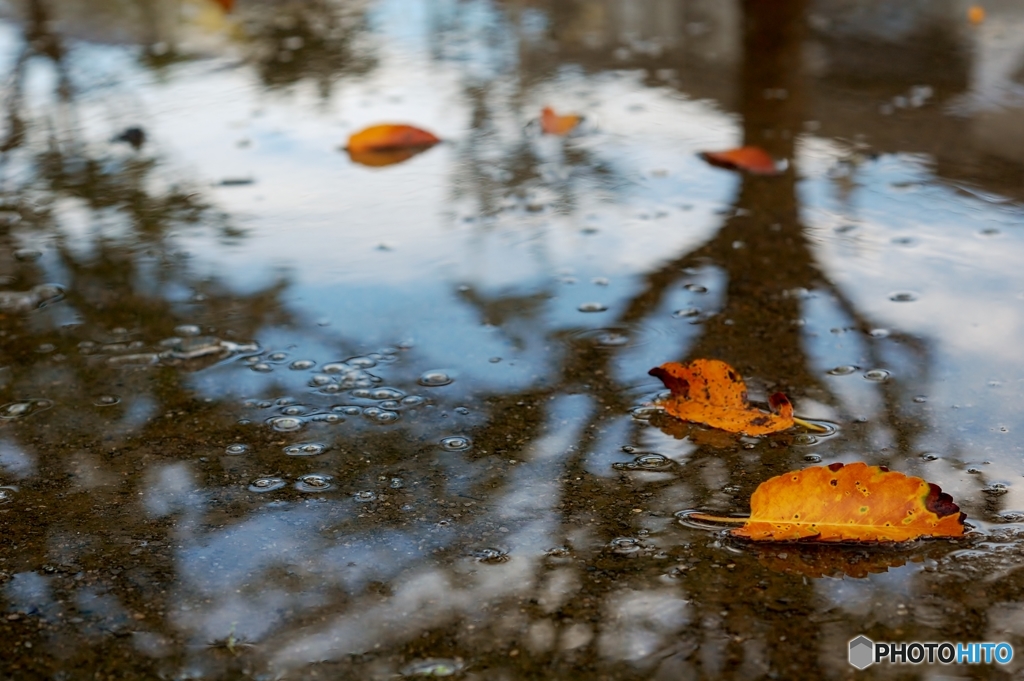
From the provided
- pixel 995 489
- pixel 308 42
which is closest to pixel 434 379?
pixel 995 489

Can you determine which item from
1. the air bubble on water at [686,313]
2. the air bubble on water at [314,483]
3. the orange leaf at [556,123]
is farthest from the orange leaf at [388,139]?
the air bubble on water at [314,483]

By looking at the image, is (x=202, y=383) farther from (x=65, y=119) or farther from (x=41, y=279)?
(x=65, y=119)

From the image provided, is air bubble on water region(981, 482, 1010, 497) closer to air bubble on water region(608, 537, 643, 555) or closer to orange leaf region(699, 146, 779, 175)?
air bubble on water region(608, 537, 643, 555)

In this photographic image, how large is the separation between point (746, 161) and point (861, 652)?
2107mm

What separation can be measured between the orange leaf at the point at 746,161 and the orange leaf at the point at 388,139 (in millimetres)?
945

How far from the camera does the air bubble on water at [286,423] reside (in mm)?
1959

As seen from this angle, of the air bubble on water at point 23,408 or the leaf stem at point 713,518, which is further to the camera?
the air bubble on water at point 23,408

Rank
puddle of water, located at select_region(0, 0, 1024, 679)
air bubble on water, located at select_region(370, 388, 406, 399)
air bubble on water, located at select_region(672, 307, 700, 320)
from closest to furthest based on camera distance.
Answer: puddle of water, located at select_region(0, 0, 1024, 679) → air bubble on water, located at select_region(370, 388, 406, 399) → air bubble on water, located at select_region(672, 307, 700, 320)

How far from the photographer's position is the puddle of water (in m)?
1.43

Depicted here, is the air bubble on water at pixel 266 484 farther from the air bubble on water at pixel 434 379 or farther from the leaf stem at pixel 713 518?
the leaf stem at pixel 713 518

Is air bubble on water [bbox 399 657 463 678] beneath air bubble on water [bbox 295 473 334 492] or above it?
above

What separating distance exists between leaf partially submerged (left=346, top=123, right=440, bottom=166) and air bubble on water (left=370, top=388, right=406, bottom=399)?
152 centimetres

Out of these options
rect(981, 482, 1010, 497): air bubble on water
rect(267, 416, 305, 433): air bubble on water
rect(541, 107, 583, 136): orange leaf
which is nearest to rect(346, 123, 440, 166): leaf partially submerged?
rect(541, 107, 583, 136): orange leaf

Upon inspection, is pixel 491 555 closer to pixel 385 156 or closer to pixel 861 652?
pixel 861 652
